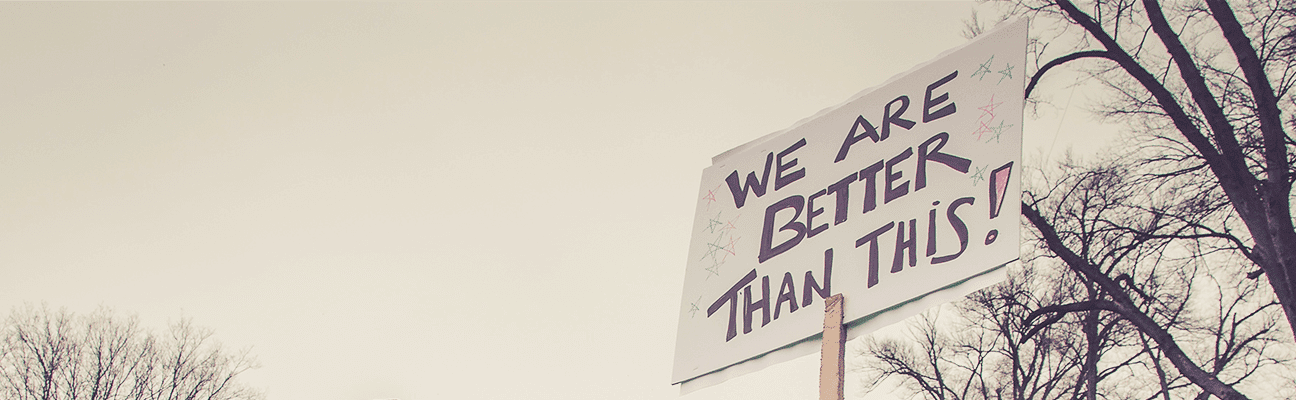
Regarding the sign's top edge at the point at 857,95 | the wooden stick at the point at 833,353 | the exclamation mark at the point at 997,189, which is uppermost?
the sign's top edge at the point at 857,95

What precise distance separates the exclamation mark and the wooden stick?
0.40 m

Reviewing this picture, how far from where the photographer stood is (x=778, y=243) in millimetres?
2898

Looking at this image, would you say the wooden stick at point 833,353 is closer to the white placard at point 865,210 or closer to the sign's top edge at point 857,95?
the white placard at point 865,210

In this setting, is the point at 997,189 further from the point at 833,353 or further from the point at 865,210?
the point at 833,353

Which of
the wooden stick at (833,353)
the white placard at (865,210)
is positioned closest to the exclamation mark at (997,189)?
the white placard at (865,210)

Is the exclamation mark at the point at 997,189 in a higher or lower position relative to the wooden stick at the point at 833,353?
higher

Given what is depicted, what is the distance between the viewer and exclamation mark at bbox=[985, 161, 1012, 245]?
7.96 feet

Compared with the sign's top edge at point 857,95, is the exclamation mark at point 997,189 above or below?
below

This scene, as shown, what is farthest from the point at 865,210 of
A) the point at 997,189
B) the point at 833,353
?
the point at 833,353

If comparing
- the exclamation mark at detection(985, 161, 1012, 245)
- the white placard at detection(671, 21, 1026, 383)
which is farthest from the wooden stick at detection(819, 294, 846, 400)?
the exclamation mark at detection(985, 161, 1012, 245)

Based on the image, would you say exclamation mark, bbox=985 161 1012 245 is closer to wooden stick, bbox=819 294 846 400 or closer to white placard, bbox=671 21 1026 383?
white placard, bbox=671 21 1026 383

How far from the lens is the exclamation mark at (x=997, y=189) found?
95.6 inches

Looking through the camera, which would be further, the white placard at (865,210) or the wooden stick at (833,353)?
the white placard at (865,210)

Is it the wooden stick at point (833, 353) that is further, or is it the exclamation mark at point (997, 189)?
the exclamation mark at point (997, 189)
